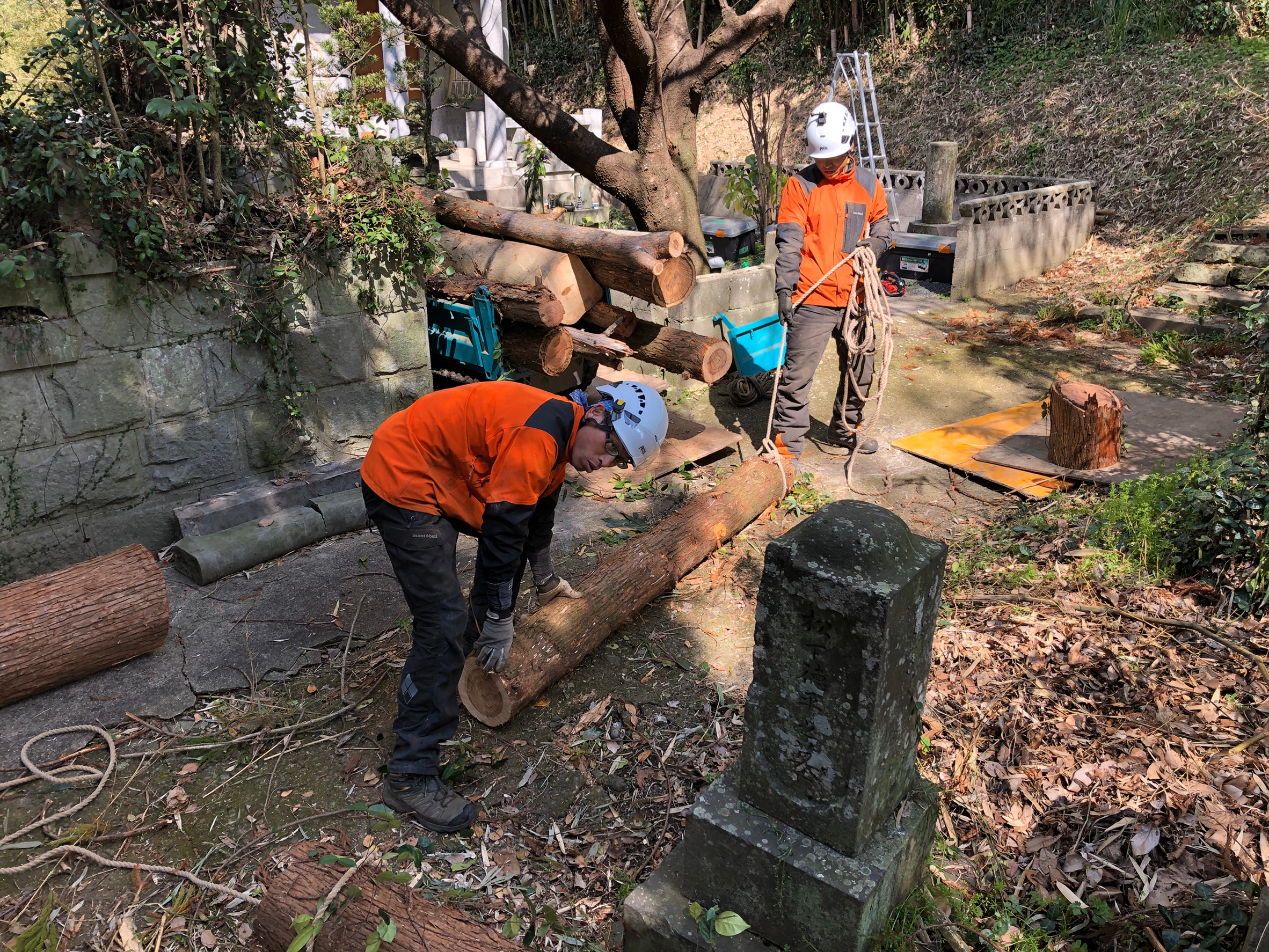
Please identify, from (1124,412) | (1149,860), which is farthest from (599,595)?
(1124,412)

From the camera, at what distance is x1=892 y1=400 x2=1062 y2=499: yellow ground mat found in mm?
5664

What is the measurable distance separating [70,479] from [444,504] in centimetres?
283

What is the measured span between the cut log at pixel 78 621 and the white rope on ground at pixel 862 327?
12.1ft

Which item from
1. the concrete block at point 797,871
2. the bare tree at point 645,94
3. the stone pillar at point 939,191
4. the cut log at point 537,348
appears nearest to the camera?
the concrete block at point 797,871

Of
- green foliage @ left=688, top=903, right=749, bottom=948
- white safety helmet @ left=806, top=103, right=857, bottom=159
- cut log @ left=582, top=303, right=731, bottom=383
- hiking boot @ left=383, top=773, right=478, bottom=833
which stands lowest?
hiking boot @ left=383, top=773, right=478, bottom=833

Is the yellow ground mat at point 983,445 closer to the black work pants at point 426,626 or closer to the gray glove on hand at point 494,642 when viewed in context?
the gray glove on hand at point 494,642

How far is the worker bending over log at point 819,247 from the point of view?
6055 mm

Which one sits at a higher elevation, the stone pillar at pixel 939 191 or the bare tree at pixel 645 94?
the bare tree at pixel 645 94

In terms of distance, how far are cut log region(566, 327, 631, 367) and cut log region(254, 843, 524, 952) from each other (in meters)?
4.33

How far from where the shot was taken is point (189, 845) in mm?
3209

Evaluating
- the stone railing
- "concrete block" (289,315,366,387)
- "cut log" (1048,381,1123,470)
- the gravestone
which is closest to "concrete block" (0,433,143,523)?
"concrete block" (289,315,366,387)

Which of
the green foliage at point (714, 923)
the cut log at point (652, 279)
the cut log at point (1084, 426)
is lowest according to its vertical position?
the green foliage at point (714, 923)

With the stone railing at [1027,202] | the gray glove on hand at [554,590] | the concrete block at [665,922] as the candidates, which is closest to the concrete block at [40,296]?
the gray glove on hand at [554,590]

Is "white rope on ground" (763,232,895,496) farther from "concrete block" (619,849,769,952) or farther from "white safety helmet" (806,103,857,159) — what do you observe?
"concrete block" (619,849,769,952)
